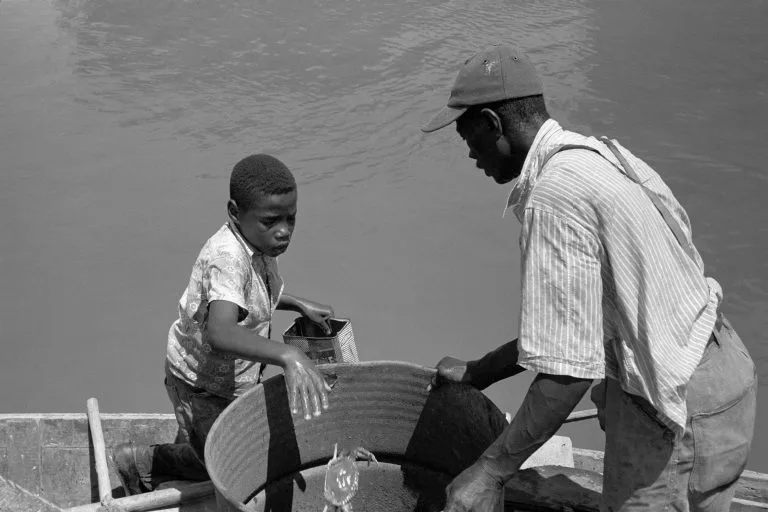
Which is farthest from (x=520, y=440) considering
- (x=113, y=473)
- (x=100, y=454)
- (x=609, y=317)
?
(x=113, y=473)

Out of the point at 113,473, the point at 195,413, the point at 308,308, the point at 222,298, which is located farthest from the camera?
the point at 113,473

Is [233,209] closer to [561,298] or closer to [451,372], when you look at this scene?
[451,372]

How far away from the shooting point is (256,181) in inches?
121

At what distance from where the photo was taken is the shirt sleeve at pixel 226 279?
9.74 feet

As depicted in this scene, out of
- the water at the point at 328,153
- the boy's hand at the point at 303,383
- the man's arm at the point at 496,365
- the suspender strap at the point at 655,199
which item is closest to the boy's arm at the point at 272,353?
the boy's hand at the point at 303,383

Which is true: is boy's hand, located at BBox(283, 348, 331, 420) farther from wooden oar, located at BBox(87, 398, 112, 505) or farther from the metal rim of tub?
wooden oar, located at BBox(87, 398, 112, 505)

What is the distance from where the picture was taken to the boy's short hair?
121 inches

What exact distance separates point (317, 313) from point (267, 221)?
665mm

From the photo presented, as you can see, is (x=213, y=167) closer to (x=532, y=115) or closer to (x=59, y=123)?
(x=59, y=123)

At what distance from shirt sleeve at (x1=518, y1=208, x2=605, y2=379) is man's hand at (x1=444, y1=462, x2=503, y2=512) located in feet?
1.12

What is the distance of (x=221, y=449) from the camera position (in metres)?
2.76

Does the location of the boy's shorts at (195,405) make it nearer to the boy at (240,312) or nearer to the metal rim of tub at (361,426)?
the boy at (240,312)

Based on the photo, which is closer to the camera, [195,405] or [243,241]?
[243,241]

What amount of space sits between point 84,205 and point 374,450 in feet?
16.0
